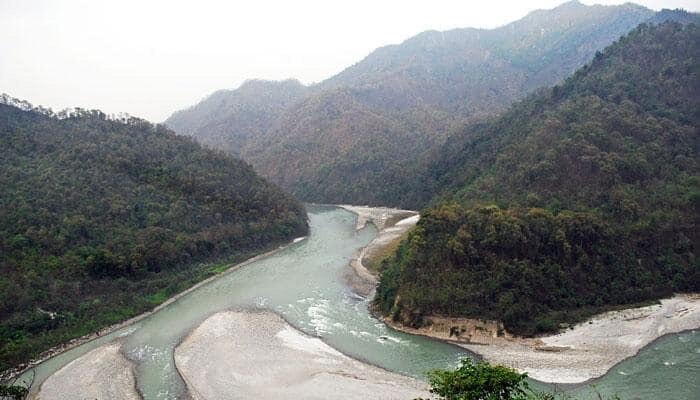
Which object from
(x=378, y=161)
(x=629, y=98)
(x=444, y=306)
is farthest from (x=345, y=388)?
(x=378, y=161)

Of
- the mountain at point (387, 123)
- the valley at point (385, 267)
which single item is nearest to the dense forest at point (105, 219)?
the valley at point (385, 267)

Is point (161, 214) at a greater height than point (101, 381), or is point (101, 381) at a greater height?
point (161, 214)

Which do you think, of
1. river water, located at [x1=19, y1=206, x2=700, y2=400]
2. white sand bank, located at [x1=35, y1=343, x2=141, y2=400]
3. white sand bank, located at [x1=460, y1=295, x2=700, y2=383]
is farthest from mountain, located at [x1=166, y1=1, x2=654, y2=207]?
white sand bank, located at [x1=35, y1=343, x2=141, y2=400]

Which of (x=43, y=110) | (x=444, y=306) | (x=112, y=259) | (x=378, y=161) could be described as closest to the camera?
(x=444, y=306)

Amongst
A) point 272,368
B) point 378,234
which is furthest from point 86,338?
point 378,234

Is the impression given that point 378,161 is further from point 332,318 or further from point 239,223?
point 332,318

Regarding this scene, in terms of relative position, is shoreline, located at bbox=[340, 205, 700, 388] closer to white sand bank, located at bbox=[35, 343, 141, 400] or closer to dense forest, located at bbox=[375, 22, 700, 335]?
dense forest, located at bbox=[375, 22, 700, 335]
